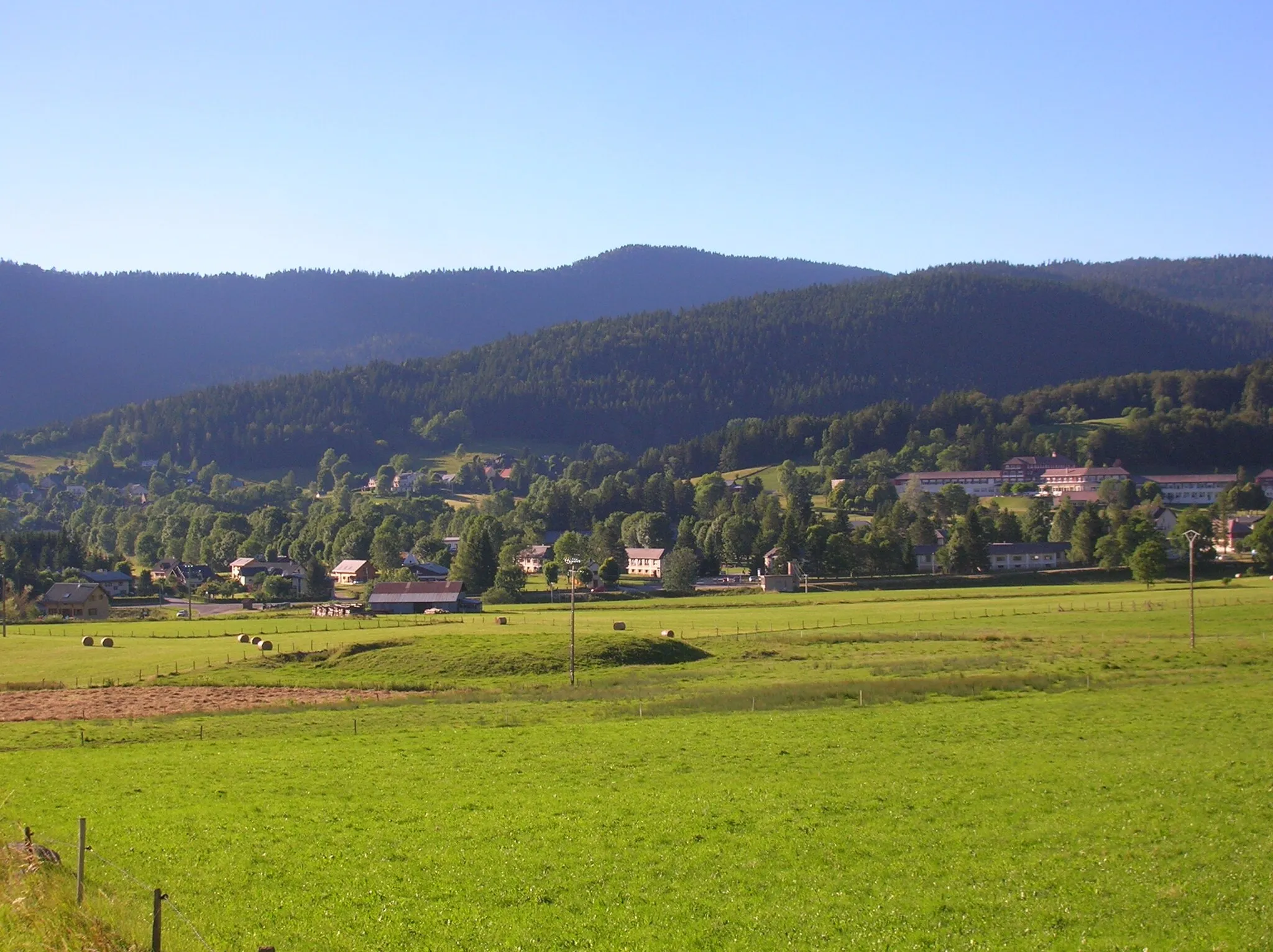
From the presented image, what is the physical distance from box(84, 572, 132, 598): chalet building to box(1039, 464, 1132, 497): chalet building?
5389 inches

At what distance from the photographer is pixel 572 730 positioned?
3541 centimetres

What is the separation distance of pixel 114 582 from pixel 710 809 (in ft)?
423

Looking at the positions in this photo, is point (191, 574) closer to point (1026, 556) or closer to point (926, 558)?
point (926, 558)

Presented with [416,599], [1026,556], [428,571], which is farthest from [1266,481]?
[416,599]

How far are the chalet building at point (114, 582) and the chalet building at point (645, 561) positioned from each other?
2431 inches

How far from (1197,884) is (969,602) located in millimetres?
74792

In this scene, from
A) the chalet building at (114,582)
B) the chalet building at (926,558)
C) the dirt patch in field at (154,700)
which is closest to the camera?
the dirt patch in field at (154,700)

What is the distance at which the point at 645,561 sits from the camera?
150 meters

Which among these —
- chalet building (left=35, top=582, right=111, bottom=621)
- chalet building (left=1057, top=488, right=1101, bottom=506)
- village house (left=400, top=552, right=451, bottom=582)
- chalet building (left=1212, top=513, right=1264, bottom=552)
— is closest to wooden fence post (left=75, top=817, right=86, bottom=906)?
chalet building (left=35, top=582, right=111, bottom=621)

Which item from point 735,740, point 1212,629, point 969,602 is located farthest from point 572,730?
point 969,602

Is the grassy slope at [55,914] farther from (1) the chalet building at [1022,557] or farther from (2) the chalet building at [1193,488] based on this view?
(2) the chalet building at [1193,488]

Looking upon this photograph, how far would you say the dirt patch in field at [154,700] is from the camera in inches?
1690

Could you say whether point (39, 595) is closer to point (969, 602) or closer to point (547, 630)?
point (547, 630)

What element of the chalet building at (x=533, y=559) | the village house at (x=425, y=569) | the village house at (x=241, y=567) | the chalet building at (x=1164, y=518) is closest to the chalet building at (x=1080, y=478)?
the chalet building at (x=1164, y=518)
